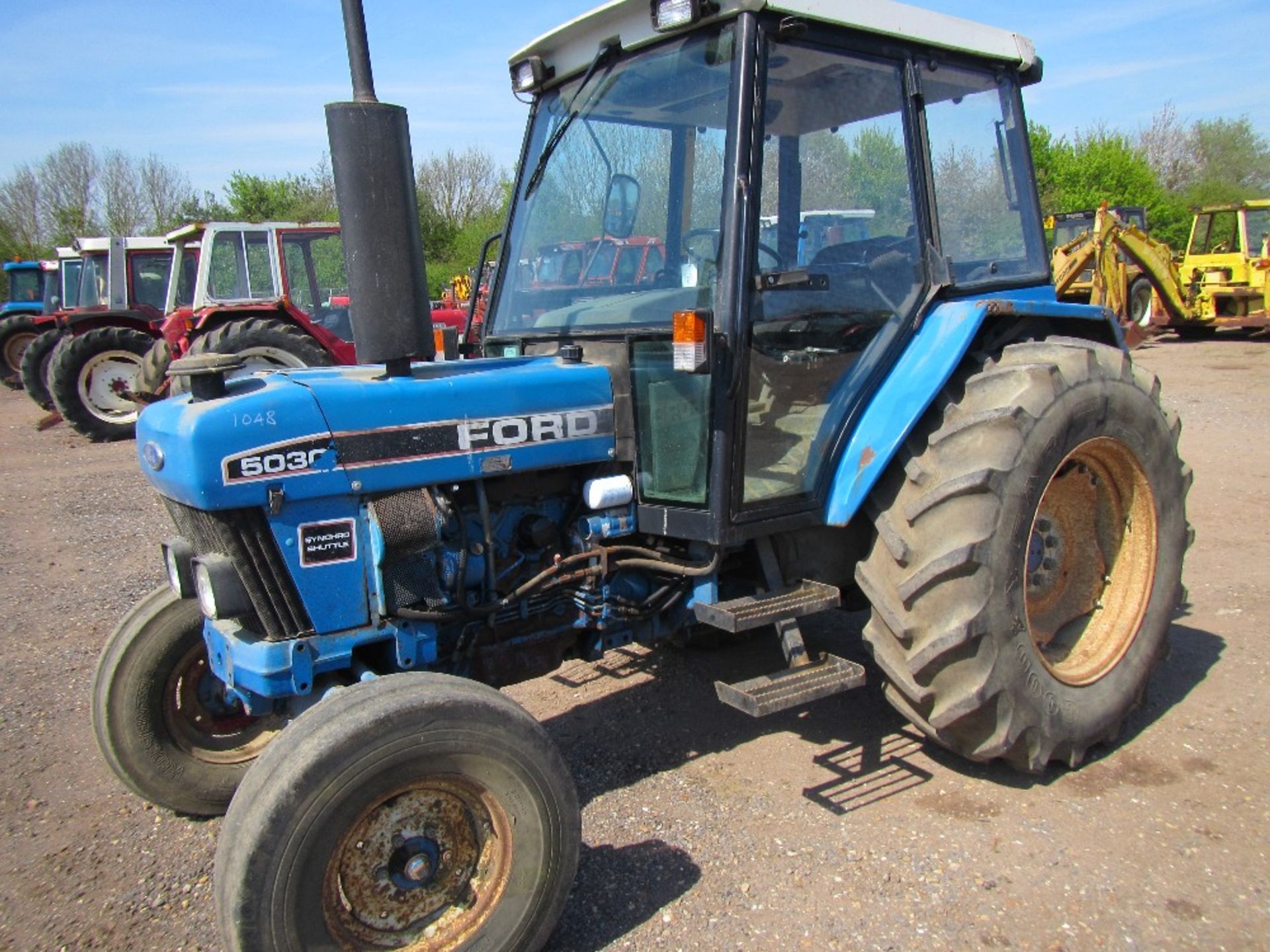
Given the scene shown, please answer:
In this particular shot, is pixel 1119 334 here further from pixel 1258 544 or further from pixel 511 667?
pixel 511 667

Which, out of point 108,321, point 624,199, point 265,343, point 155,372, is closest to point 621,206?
point 624,199

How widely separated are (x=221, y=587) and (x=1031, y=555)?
2.59m

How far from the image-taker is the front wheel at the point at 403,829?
6.78 ft

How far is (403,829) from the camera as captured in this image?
229 centimetres

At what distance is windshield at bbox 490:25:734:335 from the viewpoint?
295 centimetres

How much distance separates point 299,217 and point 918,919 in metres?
33.8

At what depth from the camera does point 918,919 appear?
251 cm

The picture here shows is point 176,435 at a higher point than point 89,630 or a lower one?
higher

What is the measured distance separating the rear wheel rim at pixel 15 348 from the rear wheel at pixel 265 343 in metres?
10.1

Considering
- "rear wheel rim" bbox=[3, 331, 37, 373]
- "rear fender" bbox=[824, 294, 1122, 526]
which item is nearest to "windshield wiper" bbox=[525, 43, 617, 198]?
Result: "rear fender" bbox=[824, 294, 1122, 526]

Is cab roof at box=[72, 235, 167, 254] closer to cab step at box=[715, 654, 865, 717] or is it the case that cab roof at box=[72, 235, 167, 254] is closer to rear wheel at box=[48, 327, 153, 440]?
rear wheel at box=[48, 327, 153, 440]

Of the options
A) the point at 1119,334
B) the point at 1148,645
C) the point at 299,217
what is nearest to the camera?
the point at 1148,645

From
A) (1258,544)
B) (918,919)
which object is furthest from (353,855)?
(1258,544)

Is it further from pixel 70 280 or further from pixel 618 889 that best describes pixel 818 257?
pixel 70 280
